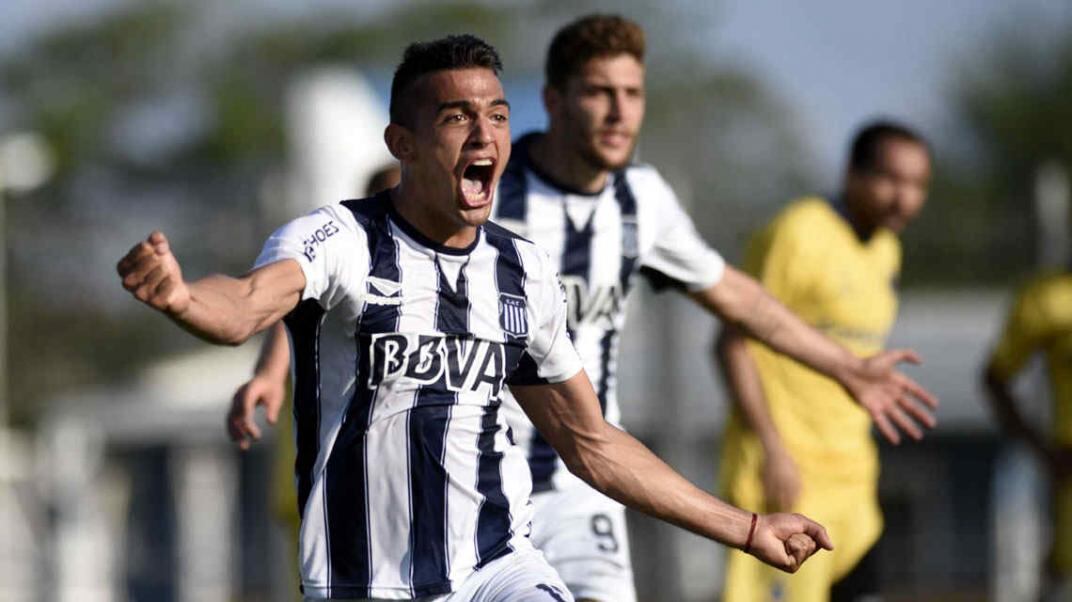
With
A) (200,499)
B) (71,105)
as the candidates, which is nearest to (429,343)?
(200,499)

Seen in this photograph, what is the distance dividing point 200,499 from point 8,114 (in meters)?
37.0

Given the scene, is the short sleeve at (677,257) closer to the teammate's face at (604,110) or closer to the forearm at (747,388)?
the teammate's face at (604,110)

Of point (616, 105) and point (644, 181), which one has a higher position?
point (616, 105)

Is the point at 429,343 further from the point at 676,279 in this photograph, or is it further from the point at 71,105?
the point at 71,105

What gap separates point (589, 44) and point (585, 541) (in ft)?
6.08

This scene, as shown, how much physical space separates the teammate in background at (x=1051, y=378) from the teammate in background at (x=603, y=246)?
365 centimetres

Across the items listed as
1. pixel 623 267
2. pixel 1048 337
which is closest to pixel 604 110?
pixel 623 267

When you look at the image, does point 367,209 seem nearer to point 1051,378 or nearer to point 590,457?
point 590,457

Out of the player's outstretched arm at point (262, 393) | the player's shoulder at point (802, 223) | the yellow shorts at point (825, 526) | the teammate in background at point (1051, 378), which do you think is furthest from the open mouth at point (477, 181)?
the teammate in background at point (1051, 378)

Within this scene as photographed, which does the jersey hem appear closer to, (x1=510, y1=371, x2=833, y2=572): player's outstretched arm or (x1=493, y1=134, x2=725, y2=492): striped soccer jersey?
(x1=510, y1=371, x2=833, y2=572): player's outstretched arm

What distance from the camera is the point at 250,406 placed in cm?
700

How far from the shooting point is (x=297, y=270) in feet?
16.8

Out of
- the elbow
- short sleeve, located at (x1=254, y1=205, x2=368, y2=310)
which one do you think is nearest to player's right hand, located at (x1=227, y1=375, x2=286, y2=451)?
the elbow

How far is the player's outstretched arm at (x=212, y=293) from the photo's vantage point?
4.38 meters
